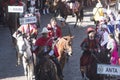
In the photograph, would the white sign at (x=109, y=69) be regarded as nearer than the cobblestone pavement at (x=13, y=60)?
Yes

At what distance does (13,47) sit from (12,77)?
539cm

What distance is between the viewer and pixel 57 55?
1504cm

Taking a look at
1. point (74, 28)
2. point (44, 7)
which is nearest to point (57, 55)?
point (74, 28)

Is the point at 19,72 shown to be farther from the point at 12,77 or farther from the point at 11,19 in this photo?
the point at 11,19

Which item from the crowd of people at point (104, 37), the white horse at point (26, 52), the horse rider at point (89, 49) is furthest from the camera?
the white horse at point (26, 52)

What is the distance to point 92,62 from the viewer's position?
46.6 ft

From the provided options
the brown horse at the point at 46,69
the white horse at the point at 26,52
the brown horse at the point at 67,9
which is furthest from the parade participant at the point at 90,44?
the brown horse at the point at 67,9

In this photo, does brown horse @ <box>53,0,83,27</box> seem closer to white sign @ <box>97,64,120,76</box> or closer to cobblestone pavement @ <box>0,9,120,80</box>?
cobblestone pavement @ <box>0,9,120,80</box>

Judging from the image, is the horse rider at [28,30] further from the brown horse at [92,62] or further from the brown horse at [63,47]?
the brown horse at [92,62]

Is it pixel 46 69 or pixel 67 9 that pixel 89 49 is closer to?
pixel 46 69

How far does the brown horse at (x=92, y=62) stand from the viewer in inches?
554

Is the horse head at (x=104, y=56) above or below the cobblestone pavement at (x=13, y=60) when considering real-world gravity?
above

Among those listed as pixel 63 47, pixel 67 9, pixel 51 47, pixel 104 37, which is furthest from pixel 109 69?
pixel 67 9

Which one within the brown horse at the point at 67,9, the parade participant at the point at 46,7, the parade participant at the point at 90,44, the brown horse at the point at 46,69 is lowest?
the parade participant at the point at 46,7
